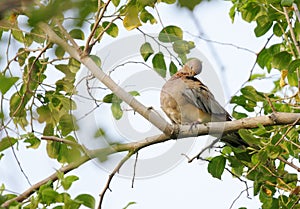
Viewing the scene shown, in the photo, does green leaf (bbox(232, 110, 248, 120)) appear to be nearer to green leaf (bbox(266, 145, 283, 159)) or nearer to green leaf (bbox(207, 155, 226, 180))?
green leaf (bbox(207, 155, 226, 180))

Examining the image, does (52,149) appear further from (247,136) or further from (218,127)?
(247,136)

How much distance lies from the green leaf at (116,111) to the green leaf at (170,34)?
1.52 ft

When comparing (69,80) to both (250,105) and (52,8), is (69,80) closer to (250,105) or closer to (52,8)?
(250,105)

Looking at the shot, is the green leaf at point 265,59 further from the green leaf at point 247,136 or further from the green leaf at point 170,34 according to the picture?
the green leaf at point 247,136

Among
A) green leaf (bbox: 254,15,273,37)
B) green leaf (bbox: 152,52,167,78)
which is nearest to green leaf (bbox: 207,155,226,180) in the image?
green leaf (bbox: 152,52,167,78)

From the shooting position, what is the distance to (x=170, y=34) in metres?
3.06

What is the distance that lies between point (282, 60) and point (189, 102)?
0.85 meters

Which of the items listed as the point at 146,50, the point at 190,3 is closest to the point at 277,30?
the point at 146,50

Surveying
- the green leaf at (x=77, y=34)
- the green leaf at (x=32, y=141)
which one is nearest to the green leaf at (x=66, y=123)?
the green leaf at (x=32, y=141)

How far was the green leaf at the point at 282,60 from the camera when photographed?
3359 millimetres

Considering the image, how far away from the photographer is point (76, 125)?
8.82 ft

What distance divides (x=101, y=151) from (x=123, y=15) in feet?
4.58

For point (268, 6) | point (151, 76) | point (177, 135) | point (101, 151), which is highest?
point (268, 6)

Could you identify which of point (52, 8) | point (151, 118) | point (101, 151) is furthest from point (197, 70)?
point (52, 8)
